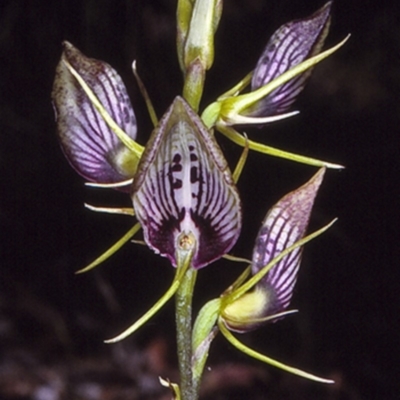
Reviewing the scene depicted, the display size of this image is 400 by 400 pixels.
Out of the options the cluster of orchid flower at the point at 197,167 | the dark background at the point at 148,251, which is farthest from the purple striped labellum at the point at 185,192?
the dark background at the point at 148,251

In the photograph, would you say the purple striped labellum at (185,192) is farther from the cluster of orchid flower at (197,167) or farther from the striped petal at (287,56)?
the striped petal at (287,56)

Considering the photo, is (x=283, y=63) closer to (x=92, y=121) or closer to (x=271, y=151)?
(x=271, y=151)

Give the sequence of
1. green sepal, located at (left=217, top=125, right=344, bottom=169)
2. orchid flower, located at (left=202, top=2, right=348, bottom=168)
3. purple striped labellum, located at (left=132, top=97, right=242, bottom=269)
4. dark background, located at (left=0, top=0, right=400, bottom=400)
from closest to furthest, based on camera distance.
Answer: purple striped labellum, located at (left=132, top=97, right=242, bottom=269)
green sepal, located at (left=217, top=125, right=344, bottom=169)
orchid flower, located at (left=202, top=2, right=348, bottom=168)
dark background, located at (left=0, top=0, right=400, bottom=400)

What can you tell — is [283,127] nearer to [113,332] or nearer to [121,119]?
[113,332]

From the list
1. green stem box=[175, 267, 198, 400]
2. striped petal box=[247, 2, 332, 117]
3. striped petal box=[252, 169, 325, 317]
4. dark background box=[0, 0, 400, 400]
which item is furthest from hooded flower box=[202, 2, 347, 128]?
dark background box=[0, 0, 400, 400]

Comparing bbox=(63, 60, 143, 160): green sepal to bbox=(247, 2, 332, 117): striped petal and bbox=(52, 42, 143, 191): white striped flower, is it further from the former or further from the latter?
bbox=(247, 2, 332, 117): striped petal

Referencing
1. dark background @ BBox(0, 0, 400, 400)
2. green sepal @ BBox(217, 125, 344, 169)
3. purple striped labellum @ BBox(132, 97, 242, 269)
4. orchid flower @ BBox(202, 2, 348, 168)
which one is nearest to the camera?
purple striped labellum @ BBox(132, 97, 242, 269)

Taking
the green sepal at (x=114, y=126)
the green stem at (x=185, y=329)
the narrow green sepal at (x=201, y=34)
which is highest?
the narrow green sepal at (x=201, y=34)
